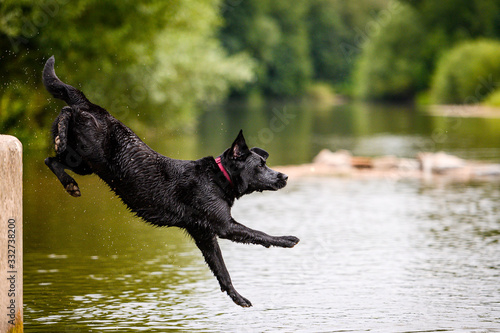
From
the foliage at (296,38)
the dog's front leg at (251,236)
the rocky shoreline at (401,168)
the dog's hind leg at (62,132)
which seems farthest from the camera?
the foliage at (296,38)

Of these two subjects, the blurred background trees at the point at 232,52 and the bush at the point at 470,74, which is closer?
the blurred background trees at the point at 232,52

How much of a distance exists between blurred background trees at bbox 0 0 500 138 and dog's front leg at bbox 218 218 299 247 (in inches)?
511

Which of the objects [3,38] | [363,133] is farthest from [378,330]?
[363,133]

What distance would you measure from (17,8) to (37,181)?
405 centimetres

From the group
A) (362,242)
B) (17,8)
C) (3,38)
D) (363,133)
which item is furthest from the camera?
(363,133)

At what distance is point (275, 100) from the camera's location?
272 ft

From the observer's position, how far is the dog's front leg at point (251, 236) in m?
6.91

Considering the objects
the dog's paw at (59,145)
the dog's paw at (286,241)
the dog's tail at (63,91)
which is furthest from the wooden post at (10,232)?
the dog's paw at (286,241)

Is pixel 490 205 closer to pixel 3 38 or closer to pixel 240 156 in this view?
pixel 240 156

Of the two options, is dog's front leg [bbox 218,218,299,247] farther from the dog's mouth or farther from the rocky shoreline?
the rocky shoreline

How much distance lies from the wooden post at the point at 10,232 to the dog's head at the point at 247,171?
1.77 meters

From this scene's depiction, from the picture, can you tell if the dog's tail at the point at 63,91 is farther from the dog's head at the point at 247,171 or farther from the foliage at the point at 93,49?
the foliage at the point at 93,49

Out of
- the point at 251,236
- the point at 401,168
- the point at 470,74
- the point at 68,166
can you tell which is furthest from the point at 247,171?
the point at 470,74

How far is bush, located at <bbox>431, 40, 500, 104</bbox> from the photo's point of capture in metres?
58.5
